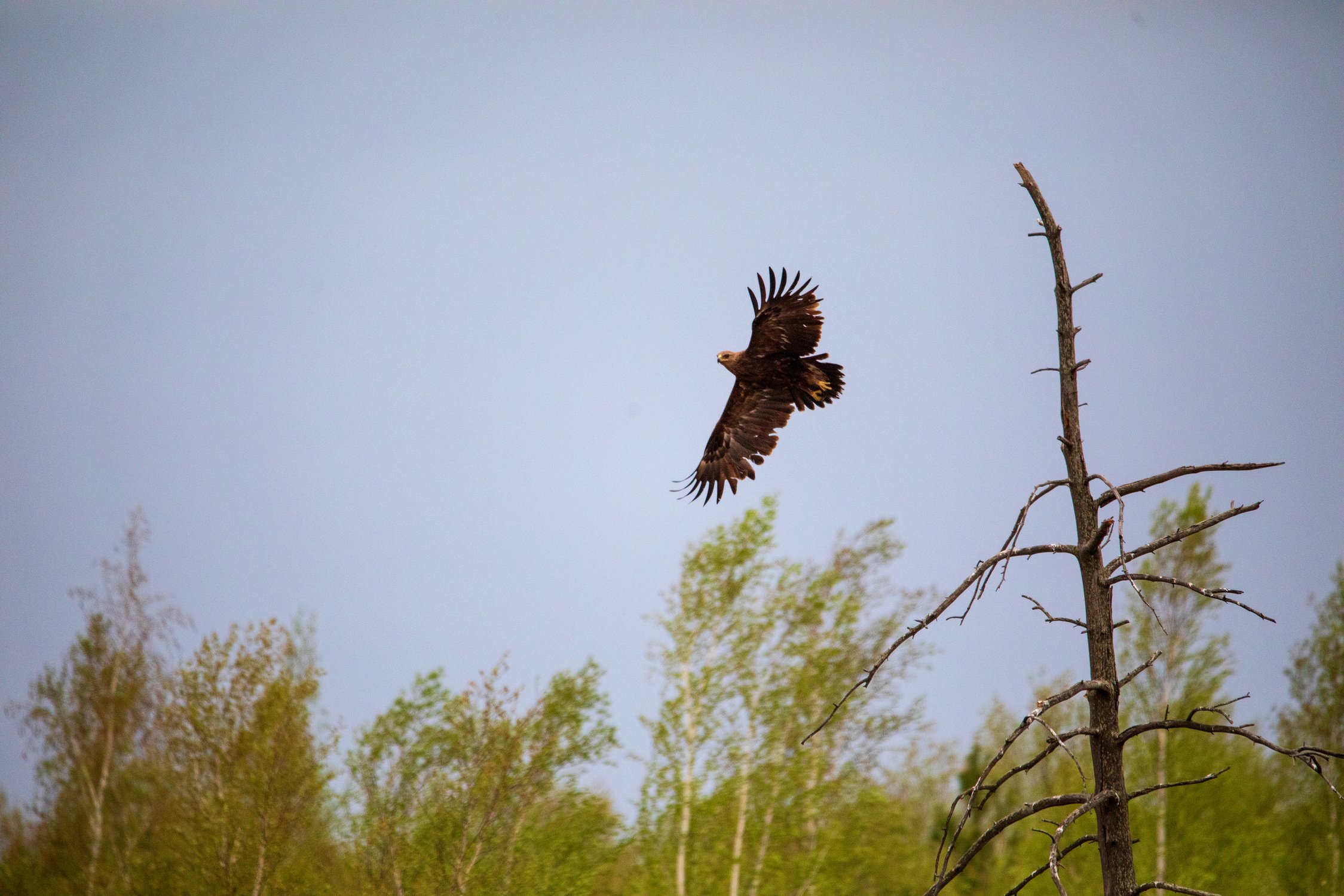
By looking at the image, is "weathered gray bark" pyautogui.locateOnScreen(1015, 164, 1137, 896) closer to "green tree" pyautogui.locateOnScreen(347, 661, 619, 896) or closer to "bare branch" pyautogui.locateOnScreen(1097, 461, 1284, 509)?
"bare branch" pyautogui.locateOnScreen(1097, 461, 1284, 509)

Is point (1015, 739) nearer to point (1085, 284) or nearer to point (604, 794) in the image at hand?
point (1085, 284)

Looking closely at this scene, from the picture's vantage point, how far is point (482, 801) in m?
15.6

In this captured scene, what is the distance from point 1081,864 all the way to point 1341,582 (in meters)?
8.19

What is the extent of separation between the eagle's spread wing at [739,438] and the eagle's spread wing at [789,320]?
1030mm

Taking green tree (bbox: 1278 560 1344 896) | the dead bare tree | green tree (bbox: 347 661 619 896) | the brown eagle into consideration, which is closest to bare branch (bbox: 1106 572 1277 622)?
the dead bare tree

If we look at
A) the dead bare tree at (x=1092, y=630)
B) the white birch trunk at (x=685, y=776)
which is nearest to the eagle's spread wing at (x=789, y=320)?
the dead bare tree at (x=1092, y=630)

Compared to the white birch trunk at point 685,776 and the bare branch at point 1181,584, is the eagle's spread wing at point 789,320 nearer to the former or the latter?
the bare branch at point 1181,584

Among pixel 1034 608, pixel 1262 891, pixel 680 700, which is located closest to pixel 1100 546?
pixel 1034 608

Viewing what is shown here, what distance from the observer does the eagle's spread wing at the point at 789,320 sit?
432 inches

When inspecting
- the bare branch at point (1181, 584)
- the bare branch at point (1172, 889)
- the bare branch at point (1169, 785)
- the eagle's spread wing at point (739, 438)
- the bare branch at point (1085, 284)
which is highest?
the eagle's spread wing at point (739, 438)

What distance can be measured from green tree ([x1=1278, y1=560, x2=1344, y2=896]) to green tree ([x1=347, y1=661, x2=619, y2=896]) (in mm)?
14988

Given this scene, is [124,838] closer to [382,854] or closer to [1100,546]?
[382,854]

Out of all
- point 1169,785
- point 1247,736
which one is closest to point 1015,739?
point 1169,785

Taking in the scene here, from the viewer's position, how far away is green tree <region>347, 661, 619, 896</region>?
15.0 m
